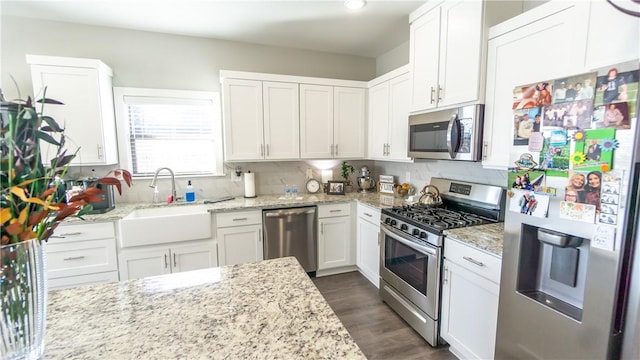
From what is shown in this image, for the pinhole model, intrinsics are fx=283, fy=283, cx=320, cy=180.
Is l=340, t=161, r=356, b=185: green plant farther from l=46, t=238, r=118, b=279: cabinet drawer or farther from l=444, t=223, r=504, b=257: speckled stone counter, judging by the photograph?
l=46, t=238, r=118, b=279: cabinet drawer

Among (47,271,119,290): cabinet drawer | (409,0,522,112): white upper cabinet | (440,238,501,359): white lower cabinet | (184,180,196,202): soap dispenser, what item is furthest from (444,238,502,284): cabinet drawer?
(47,271,119,290): cabinet drawer

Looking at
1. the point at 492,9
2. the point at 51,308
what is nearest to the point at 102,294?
the point at 51,308

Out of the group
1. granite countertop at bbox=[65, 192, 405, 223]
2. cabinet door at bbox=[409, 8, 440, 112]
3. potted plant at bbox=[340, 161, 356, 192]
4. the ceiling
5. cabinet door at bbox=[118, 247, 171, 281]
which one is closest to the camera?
cabinet door at bbox=[409, 8, 440, 112]

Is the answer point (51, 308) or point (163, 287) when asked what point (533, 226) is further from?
point (51, 308)

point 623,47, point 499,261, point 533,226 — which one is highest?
point 623,47

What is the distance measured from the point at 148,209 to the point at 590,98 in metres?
3.44

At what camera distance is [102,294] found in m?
1.15

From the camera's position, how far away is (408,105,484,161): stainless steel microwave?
2053 millimetres

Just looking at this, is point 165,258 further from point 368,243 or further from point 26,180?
point 26,180

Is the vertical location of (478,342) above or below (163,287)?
below

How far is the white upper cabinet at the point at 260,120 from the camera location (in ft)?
10.1

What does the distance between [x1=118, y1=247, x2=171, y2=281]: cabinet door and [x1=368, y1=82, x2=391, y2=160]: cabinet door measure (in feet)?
8.18

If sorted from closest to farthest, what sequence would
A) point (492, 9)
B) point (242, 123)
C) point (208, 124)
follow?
1. point (492, 9)
2. point (242, 123)
3. point (208, 124)

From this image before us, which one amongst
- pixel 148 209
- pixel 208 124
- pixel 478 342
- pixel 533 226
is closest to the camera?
pixel 533 226
